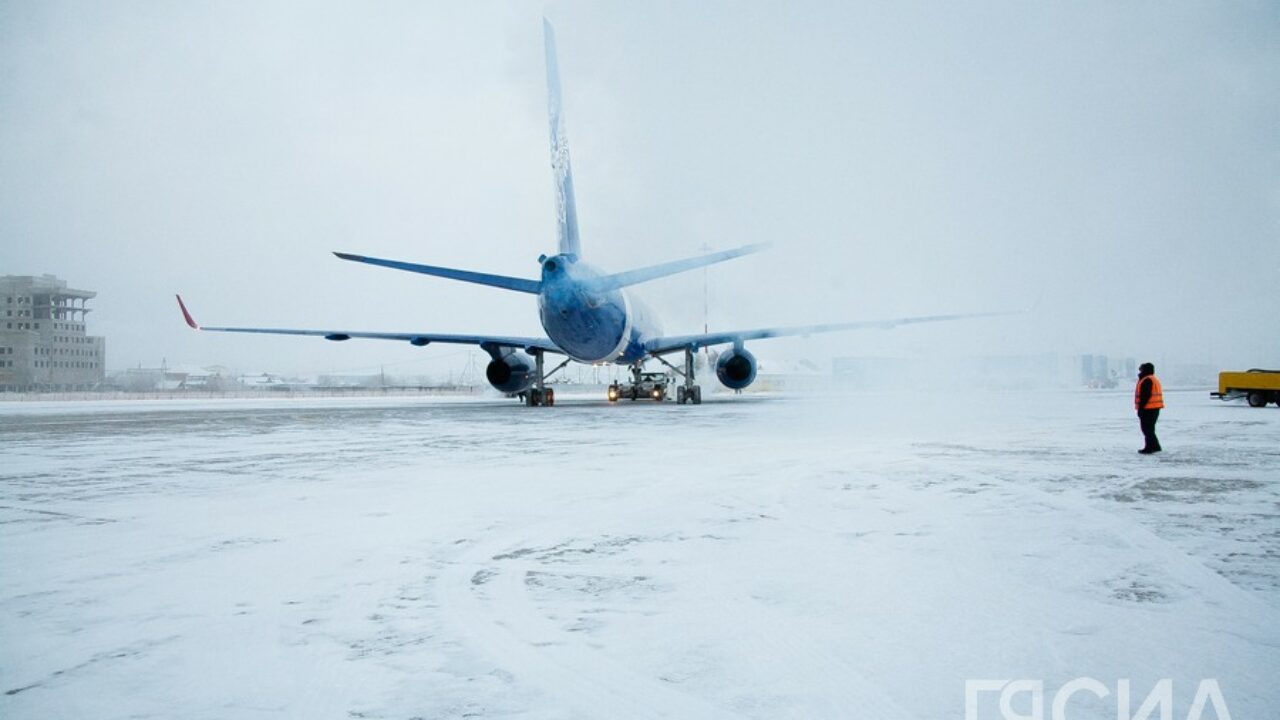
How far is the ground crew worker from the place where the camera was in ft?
30.9

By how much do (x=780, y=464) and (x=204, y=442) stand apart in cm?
930

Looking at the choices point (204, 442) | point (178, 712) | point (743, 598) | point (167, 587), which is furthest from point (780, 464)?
point (204, 442)

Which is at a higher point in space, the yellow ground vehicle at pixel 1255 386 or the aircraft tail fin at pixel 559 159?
the aircraft tail fin at pixel 559 159

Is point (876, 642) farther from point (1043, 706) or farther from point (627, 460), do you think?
point (627, 460)

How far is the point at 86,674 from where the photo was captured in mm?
2469

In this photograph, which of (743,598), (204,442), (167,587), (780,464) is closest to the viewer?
(743,598)

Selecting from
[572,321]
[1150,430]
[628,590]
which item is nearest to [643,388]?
[572,321]

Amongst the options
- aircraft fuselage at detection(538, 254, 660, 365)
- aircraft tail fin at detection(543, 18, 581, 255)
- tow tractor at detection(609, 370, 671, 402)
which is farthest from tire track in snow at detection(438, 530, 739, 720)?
tow tractor at detection(609, 370, 671, 402)

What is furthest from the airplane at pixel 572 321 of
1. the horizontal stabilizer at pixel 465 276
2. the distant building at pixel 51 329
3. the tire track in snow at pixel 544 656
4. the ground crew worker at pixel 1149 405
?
the distant building at pixel 51 329

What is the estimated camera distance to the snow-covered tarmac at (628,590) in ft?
7.77

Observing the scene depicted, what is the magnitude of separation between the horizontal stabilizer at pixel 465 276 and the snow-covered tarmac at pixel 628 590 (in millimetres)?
7331

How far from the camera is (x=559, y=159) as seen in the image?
1986 cm

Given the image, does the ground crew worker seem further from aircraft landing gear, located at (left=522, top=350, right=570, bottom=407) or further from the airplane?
aircraft landing gear, located at (left=522, top=350, right=570, bottom=407)

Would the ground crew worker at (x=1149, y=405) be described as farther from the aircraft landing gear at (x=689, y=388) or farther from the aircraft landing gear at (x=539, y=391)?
the aircraft landing gear at (x=539, y=391)
